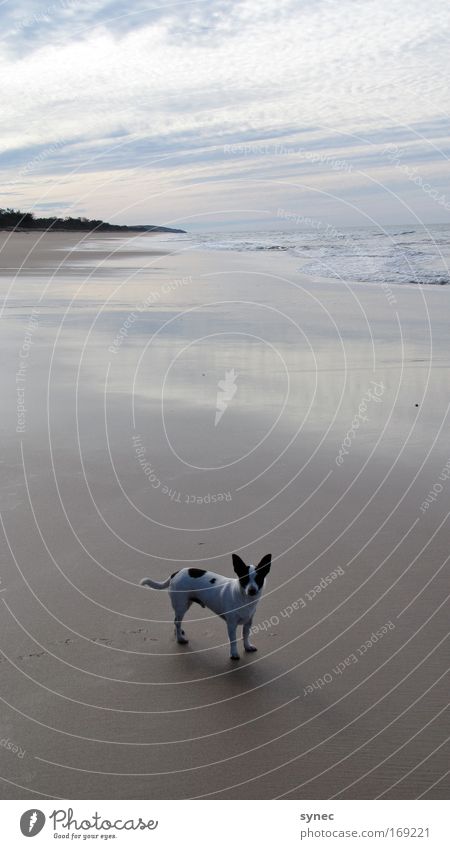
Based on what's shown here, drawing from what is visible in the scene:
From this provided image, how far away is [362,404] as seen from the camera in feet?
43.9

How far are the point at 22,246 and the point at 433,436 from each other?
52722 millimetres

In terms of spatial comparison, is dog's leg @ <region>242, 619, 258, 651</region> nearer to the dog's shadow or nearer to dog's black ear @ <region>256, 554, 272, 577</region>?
the dog's shadow

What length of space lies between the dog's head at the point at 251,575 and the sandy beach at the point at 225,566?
0.60 metres

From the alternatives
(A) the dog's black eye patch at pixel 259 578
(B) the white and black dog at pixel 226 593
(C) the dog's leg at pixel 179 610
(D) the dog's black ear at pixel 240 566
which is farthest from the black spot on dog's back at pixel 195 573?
(A) the dog's black eye patch at pixel 259 578

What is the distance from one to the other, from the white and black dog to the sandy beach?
0.24m

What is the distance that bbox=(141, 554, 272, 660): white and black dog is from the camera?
6.72 m

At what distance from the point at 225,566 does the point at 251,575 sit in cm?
155

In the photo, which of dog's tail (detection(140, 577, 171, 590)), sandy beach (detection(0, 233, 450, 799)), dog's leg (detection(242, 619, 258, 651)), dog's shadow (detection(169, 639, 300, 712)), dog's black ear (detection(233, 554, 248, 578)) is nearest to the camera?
sandy beach (detection(0, 233, 450, 799))

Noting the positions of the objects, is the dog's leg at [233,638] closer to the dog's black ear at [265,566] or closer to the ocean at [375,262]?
the dog's black ear at [265,566]

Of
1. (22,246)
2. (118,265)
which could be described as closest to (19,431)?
(118,265)

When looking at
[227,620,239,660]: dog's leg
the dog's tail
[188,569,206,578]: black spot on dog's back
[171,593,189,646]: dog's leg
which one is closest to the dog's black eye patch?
[227,620,239,660]: dog's leg

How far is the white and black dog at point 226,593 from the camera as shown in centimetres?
672
